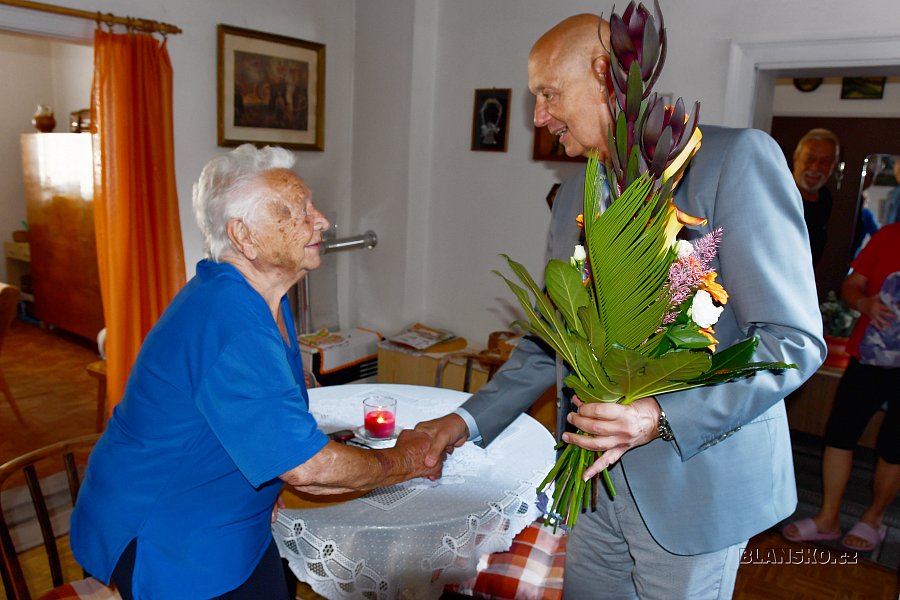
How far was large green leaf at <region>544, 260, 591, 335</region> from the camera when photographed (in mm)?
1029

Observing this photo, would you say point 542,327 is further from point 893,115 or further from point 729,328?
point 893,115

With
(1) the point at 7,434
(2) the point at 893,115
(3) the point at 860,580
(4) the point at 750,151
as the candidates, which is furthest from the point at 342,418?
(2) the point at 893,115

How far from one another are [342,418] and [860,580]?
231 cm

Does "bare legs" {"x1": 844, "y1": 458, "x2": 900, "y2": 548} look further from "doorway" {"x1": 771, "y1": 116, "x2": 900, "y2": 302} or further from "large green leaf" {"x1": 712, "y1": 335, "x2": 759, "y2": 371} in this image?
"large green leaf" {"x1": 712, "y1": 335, "x2": 759, "y2": 371}

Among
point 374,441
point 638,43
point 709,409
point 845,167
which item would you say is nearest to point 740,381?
point 709,409

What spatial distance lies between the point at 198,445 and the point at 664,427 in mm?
848

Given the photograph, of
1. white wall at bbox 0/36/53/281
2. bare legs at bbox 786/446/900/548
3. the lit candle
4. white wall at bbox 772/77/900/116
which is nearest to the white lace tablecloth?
the lit candle

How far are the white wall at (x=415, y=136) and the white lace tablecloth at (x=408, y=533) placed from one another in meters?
2.40

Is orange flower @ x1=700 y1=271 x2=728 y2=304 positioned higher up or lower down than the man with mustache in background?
lower down

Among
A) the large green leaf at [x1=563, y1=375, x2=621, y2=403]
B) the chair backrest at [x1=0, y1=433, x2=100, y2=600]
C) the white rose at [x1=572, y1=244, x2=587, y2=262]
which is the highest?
the white rose at [x1=572, y1=244, x2=587, y2=262]

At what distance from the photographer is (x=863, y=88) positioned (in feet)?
17.0

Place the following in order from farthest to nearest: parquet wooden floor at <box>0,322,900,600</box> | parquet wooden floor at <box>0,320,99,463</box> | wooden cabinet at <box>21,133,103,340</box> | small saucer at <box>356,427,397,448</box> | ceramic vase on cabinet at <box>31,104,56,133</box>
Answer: ceramic vase on cabinet at <box>31,104,56,133</box> < wooden cabinet at <box>21,133,103,340</box> < parquet wooden floor at <box>0,320,99,463</box> < parquet wooden floor at <box>0,322,900,600</box> < small saucer at <box>356,427,397,448</box>

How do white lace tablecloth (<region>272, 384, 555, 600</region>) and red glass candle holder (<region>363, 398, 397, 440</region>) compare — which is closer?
white lace tablecloth (<region>272, 384, 555, 600</region>)

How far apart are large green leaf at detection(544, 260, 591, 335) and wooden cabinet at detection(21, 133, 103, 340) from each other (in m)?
5.28
